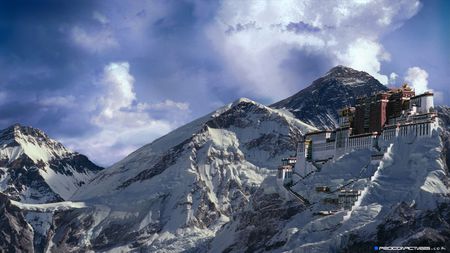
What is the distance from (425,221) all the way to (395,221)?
640 cm

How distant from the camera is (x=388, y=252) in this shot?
190 metres

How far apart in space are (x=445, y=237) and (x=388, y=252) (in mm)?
12310

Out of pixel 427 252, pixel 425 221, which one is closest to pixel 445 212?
pixel 425 221

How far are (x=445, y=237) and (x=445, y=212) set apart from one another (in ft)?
33.5

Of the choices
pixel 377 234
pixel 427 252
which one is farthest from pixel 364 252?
pixel 427 252

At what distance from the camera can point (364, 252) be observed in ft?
650

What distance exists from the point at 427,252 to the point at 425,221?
14100 millimetres

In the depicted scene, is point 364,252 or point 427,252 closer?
point 427,252

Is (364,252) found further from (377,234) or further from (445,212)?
(445,212)

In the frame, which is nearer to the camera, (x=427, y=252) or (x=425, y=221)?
(x=427, y=252)

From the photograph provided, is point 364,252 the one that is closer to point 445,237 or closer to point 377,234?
point 377,234

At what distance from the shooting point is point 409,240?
189500 millimetres

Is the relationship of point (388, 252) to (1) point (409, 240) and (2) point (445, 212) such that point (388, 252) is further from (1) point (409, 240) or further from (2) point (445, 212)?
(2) point (445, 212)

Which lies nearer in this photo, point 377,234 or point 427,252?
point 427,252
